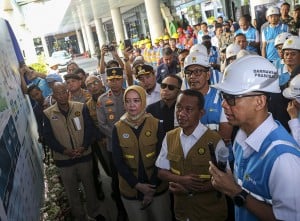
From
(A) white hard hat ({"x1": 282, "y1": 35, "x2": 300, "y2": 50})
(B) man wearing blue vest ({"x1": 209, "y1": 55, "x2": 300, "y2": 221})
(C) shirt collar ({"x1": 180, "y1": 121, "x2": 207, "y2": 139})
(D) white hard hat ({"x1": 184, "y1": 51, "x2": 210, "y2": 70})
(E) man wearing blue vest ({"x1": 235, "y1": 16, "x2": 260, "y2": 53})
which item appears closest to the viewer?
(B) man wearing blue vest ({"x1": 209, "y1": 55, "x2": 300, "y2": 221})

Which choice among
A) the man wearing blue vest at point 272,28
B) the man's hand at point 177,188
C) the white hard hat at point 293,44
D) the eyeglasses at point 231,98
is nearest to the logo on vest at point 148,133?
the man's hand at point 177,188

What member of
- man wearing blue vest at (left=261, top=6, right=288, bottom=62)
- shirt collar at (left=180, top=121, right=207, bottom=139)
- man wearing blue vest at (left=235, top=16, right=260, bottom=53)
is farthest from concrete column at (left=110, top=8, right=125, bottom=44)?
shirt collar at (left=180, top=121, right=207, bottom=139)

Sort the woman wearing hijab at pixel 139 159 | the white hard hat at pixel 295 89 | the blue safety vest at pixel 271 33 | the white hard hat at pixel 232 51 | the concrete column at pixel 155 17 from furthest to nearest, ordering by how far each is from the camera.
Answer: the concrete column at pixel 155 17 < the blue safety vest at pixel 271 33 < the white hard hat at pixel 232 51 < the woman wearing hijab at pixel 139 159 < the white hard hat at pixel 295 89

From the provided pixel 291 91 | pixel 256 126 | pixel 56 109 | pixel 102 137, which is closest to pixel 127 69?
pixel 102 137

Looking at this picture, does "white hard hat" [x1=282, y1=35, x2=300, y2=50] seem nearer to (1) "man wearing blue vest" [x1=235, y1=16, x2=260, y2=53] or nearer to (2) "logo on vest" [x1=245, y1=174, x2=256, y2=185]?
(2) "logo on vest" [x1=245, y1=174, x2=256, y2=185]

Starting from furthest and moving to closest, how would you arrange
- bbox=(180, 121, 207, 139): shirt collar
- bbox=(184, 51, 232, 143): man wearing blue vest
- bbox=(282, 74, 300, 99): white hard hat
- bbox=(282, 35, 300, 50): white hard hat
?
bbox=(282, 35, 300, 50): white hard hat, bbox=(184, 51, 232, 143): man wearing blue vest, bbox=(180, 121, 207, 139): shirt collar, bbox=(282, 74, 300, 99): white hard hat

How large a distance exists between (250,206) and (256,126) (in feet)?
1.48

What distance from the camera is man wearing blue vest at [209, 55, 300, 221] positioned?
1.62 meters

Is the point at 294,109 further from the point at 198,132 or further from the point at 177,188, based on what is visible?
the point at 177,188

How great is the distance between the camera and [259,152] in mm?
1779

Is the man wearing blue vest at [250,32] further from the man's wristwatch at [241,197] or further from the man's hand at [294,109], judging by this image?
the man's wristwatch at [241,197]

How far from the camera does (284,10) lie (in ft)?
25.9

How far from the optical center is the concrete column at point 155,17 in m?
18.2

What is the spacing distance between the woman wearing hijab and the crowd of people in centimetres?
1
